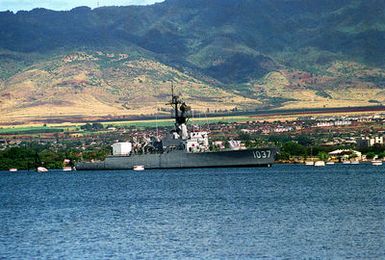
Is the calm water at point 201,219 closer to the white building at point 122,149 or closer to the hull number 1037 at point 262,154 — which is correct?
the hull number 1037 at point 262,154

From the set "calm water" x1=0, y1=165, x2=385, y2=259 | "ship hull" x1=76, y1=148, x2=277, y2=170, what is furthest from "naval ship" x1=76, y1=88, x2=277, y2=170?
"calm water" x1=0, y1=165, x2=385, y2=259

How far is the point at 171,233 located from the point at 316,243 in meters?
9.90

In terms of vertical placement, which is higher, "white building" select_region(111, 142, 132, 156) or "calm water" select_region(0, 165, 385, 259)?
"white building" select_region(111, 142, 132, 156)

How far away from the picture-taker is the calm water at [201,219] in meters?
62.1

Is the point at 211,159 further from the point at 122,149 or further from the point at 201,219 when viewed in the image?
the point at 201,219

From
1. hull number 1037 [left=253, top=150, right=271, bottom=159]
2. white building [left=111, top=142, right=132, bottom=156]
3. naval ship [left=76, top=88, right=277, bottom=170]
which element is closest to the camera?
naval ship [left=76, top=88, right=277, bottom=170]

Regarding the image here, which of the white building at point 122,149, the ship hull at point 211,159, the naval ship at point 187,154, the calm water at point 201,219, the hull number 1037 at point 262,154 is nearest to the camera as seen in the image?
the calm water at point 201,219

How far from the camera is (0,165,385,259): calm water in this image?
62094 mm

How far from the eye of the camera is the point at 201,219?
76.5 m

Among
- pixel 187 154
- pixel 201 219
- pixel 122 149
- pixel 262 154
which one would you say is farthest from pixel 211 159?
pixel 201 219

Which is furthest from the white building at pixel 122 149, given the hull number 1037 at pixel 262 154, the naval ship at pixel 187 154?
the hull number 1037 at pixel 262 154

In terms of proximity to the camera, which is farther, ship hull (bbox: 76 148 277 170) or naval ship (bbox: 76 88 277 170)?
naval ship (bbox: 76 88 277 170)

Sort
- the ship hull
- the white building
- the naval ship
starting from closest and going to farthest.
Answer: the ship hull, the naval ship, the white building

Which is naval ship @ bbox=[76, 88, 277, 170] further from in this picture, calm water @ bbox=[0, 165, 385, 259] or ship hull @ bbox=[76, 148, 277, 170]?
calm water @ bbox=[0, 165, 385, 259]
